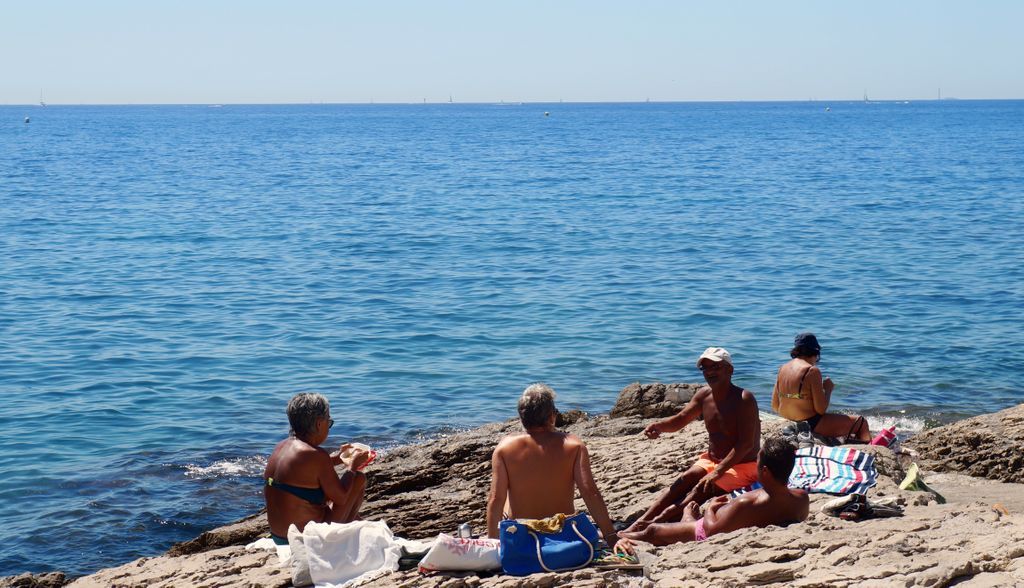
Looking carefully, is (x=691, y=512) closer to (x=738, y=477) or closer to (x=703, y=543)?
(x=738, y=477)

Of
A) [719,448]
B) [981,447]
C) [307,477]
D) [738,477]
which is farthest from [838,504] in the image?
[981,447]

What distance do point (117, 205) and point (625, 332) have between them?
101 ft

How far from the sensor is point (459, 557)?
6426mm

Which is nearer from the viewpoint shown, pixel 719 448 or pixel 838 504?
pixel 838 504

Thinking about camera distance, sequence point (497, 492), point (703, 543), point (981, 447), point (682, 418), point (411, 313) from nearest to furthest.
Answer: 1. point (497, 492)
2. point (703, 543)
3. point (682, 418)
4. point (981, 447)
5. point (411, 313)

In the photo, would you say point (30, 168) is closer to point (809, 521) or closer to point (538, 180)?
point (538, 180)

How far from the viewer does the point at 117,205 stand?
44656mm

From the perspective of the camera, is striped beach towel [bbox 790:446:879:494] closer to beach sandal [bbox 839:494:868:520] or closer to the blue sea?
beach sandal [bbox 839:494:868:520]

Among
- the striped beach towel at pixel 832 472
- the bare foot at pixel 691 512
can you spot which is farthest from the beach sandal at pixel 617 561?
the striped beach towel at pixel 832 472

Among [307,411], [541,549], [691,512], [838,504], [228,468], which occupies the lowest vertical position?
[228,468]

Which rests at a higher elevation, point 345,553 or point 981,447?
point 345,553

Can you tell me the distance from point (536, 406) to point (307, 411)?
65.9 inches

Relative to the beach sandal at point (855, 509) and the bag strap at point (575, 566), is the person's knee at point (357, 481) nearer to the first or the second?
the bag strap at point (575, 566)

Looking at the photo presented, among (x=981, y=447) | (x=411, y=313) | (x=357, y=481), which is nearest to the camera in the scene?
(x=357, y=481)
